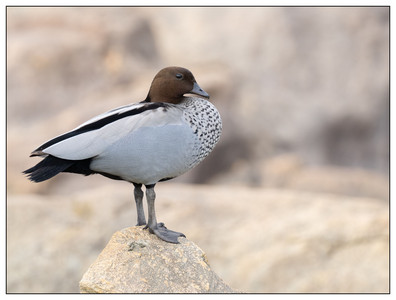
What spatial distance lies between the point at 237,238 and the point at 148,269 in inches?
86.5

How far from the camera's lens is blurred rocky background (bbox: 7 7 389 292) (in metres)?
5.14

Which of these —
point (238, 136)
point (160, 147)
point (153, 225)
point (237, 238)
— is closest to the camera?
point (160, 147)

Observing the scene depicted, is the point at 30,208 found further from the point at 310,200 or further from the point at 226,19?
the point at 226,19

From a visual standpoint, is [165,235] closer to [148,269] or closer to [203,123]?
[148,269]

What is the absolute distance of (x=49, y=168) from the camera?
2.96m

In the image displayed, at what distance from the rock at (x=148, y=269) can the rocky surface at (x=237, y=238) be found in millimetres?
1845

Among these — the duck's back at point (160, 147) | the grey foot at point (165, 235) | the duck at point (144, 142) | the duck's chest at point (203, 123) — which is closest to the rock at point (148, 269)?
the grey foot at point (165, 235)

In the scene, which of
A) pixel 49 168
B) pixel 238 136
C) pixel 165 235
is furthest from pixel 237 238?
pixel 238 136

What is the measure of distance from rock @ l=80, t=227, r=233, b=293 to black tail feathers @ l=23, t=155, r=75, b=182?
522 mm

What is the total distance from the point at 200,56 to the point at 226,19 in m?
0.67

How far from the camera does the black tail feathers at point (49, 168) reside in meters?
2.92

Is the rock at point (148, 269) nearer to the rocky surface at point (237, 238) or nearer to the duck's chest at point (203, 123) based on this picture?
the duck's chest at point (203, 123)

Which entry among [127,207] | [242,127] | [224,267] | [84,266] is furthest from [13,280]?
[242,127]

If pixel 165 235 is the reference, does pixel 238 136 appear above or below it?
above
